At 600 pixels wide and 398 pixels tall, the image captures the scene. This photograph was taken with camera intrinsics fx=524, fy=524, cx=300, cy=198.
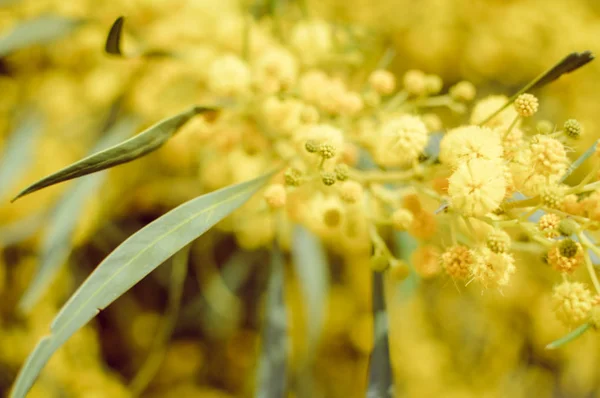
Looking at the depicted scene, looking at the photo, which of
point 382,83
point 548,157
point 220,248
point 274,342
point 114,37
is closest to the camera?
point 548,157

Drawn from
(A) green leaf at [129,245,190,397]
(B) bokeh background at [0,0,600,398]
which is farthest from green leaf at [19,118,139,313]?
(A) green leaf at [129,245,190,397]

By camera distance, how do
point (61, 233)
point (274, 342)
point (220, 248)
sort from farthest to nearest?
point (220, 248), point (61, 233), point (274, 342)

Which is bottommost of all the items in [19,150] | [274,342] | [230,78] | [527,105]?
[274,342]

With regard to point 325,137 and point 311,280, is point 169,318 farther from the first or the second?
point 325,137

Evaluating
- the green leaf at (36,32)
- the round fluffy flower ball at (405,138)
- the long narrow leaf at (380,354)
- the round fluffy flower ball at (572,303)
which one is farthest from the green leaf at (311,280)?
the green leaf at (36,32)

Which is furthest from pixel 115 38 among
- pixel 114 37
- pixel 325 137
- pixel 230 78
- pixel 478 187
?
pixel 478 187

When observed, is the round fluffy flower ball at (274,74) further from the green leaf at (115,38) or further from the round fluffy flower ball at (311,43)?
the green leaf at (115,38)

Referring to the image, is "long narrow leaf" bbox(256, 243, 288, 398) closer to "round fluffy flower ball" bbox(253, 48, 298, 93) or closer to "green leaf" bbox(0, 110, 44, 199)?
"round fluffy flower ball" bbox(253, 48, 298, 93)
